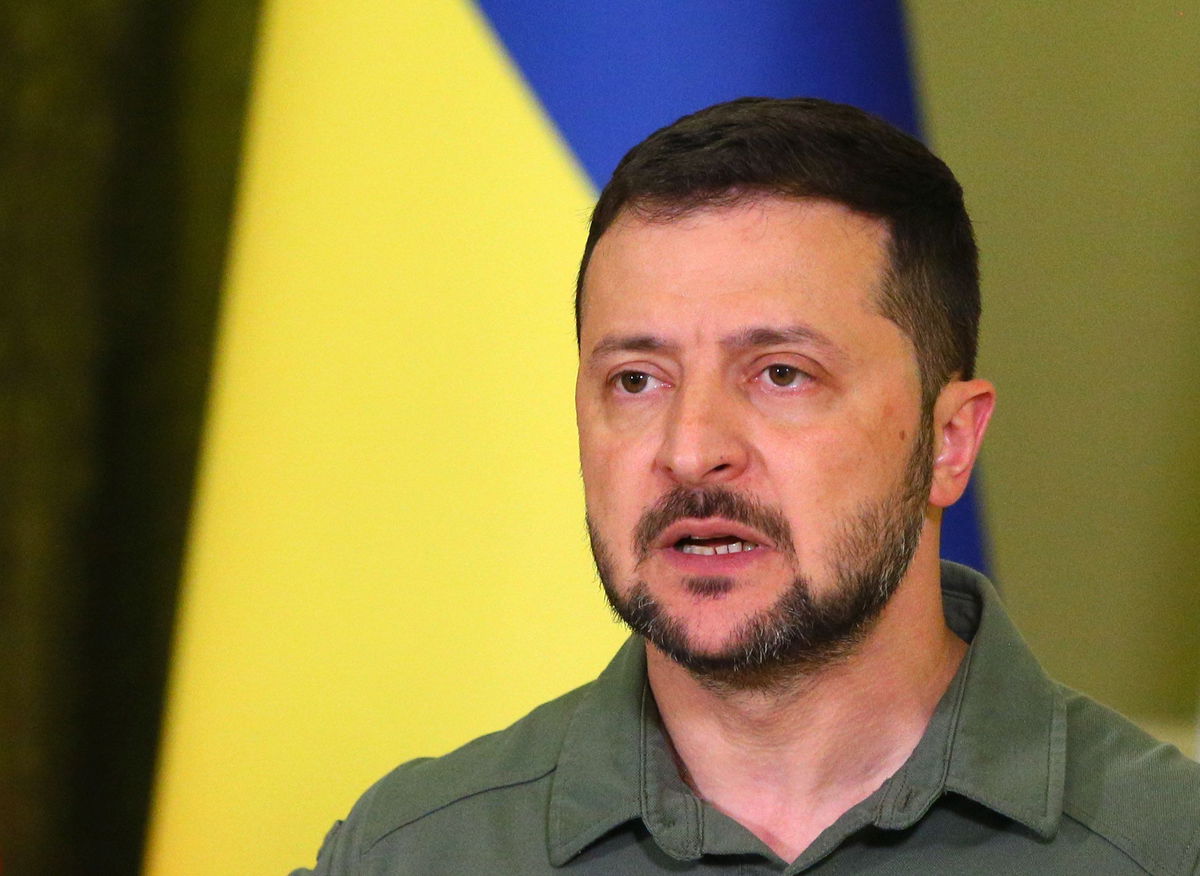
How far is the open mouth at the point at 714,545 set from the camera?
4.24 feet

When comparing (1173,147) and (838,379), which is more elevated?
(1173,147)

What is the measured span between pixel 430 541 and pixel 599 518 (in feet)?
1.70

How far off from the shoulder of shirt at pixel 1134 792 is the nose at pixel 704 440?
1.31 feet

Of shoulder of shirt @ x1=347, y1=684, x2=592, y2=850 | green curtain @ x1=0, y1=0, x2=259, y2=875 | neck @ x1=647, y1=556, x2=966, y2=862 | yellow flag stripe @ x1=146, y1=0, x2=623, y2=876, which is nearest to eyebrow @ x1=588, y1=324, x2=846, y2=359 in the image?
neck @ x1=647, y1=556, x2=966, y2=862

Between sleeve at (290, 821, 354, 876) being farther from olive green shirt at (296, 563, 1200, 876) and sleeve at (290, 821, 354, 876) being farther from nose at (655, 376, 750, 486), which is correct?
nose at (655, 376, 750, 486)

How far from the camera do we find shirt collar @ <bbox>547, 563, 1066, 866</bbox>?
4.13ft

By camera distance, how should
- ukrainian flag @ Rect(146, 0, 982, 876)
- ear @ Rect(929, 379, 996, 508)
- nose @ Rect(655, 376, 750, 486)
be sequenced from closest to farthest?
1. nose @ Rect(655, 376, 750, 486)
2. ear @ Rect(929, 379, 996, 508)
3. ukrainian flag @ Rect(146, 0, 982, 876)

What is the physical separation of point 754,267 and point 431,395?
0.64 metres

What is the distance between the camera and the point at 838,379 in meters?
1.29

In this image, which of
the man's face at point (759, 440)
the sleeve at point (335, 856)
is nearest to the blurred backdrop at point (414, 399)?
the sleeve at point (335, 856)

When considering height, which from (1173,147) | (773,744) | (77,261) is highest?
(1173,147)

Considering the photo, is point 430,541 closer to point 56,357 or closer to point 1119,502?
point 56,357

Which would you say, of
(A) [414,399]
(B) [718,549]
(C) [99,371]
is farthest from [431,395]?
(B) [718,549]

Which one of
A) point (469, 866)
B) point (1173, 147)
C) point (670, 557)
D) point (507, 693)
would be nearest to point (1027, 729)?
point (670, 557)
